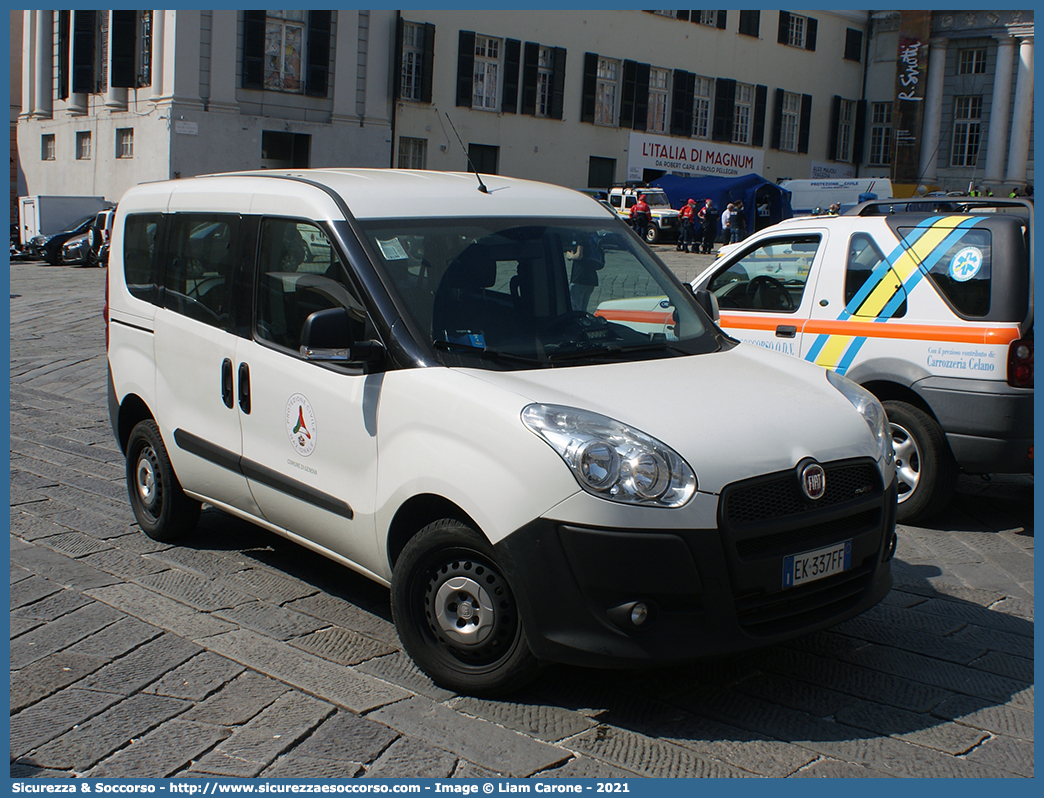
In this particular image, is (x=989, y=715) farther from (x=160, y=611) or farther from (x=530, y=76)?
(x=530, y=76)

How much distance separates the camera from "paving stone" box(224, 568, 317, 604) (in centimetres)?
471

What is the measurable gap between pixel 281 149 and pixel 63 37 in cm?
905

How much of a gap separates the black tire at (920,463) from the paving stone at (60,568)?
4170 millimetres

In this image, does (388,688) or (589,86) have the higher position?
(589,86)

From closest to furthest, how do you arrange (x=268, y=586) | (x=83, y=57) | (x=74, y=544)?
(x=268, y=586) → (x=74, y=544) → (x=83, y=57)

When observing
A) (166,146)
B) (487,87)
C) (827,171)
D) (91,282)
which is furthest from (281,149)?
(827,171)

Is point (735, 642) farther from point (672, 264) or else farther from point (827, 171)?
point (827, 171)

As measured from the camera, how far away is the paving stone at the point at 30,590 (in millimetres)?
4567

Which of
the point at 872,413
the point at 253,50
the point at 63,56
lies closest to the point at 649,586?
the point at 872,413

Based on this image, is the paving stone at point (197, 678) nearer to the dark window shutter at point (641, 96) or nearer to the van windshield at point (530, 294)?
the van windshield at point (530, 294)

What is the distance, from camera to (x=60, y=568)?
4969 mm

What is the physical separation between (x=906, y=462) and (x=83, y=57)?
110 feet

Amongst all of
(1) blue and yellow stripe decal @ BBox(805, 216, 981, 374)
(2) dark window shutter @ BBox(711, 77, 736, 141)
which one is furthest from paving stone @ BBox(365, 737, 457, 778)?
(2) dark window shutter @ BBox(711, 77, 736, 141)

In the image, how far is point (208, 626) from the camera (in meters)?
4.32
